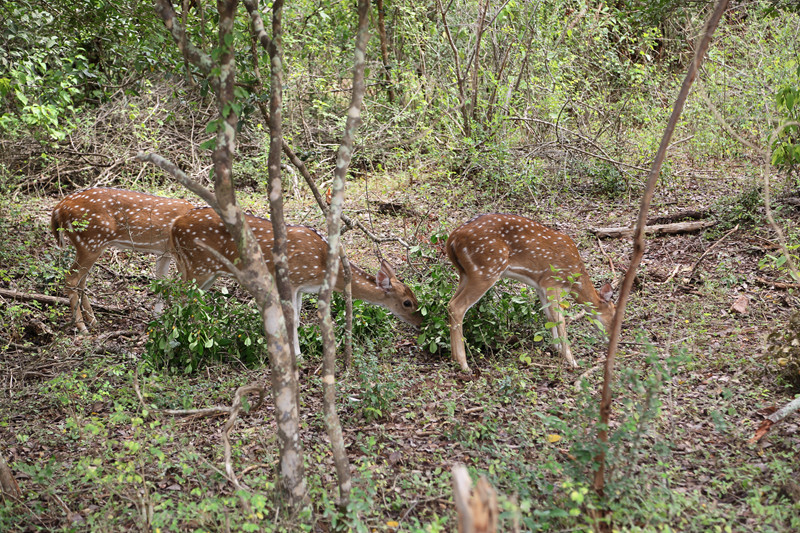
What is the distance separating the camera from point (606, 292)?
261 inches

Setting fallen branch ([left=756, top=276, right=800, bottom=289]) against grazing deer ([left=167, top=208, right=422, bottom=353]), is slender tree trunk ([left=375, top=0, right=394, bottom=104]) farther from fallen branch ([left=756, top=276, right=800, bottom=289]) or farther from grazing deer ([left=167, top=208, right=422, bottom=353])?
Answer: fallen branch ([left=756, top=276, right=800, bottom=289])

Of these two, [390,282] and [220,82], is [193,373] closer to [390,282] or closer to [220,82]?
[390,282]

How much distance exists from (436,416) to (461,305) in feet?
4.85

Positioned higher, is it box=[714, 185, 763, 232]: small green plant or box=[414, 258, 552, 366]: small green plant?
box=[714, 185, 763, 232]: small green plant

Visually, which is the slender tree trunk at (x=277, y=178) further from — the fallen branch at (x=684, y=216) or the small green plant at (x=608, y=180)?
the small green plant at (x=608, y=180)

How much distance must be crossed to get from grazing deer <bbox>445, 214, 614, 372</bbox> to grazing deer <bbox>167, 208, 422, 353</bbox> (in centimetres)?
67

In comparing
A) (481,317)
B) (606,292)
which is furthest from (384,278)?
(606,292)

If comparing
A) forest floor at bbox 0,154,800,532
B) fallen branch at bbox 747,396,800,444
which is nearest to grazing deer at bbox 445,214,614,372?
forest floor at bbox 0,154,800,532

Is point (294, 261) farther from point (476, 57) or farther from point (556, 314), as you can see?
point (476, 57)

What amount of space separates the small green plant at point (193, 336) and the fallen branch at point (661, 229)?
5.05 metres

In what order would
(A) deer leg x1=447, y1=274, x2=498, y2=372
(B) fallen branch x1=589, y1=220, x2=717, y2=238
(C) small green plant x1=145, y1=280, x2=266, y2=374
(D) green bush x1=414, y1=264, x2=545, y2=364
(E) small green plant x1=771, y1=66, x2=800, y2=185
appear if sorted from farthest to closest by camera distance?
(B) fallen branch x1=589, y1=220, x2=717, y2=238 < (D) green bush x1=414, y1=264, x2=545, y2=364 < (A) deer leg x1=447, y1=274, x2=498, y2=372 < (E) small green plant x1=771, y1=66, x2=800, y2=185 < (C) small green plant x1=145, y1=280, x2=266, y2=374

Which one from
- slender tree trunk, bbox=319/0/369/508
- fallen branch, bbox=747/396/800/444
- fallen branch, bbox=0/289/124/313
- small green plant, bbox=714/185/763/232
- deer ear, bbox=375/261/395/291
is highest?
slender tree trunk, bbox=319/0/369/508

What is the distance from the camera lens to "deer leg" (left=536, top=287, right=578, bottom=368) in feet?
19.4

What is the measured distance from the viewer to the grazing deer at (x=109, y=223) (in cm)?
740
